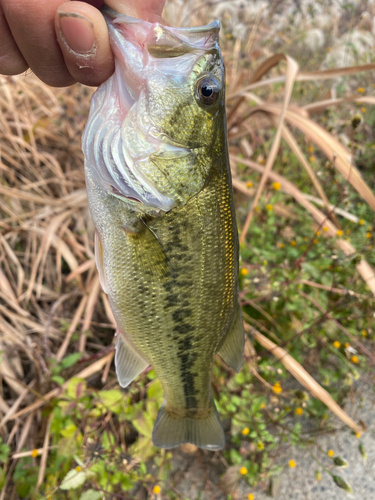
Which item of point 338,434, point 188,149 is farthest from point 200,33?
point 338,434

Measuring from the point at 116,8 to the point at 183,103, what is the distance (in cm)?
33

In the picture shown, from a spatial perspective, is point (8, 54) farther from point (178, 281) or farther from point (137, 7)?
point (178, 281)

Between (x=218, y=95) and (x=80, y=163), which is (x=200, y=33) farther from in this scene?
(x=80, y=163)

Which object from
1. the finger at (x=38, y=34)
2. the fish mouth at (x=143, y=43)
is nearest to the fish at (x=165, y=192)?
the fish mouth at (x=143, y=43)

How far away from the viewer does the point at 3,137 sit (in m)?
2.87

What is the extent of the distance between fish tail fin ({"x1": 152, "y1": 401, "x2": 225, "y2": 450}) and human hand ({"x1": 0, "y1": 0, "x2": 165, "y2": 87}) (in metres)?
1.42

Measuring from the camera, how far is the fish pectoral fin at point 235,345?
4.27 ft

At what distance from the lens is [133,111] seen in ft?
3.22

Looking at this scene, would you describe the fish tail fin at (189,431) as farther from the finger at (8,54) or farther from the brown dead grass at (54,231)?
the finger at (8,54)

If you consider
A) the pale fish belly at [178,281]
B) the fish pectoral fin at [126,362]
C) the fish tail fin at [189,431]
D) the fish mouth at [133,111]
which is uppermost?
the fish mouth at [133,111]

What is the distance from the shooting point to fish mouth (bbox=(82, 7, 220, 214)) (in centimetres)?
90

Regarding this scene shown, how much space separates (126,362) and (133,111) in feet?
3.27

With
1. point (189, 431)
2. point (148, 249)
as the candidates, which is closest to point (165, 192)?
point (148, 249)

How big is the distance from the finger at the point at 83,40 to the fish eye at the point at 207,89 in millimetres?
285
